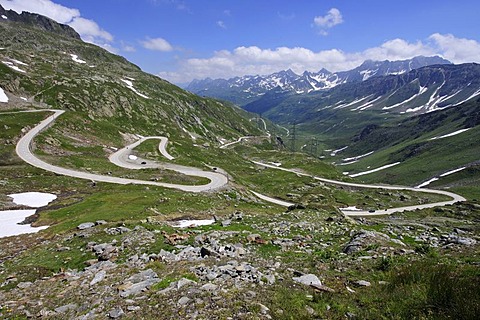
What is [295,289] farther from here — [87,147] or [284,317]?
[87,147]

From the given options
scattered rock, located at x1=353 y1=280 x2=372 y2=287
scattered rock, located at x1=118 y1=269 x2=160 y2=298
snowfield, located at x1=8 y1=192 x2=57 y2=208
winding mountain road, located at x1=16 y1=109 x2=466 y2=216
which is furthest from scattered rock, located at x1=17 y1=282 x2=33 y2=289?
winding mountain road, located at x1=16 y1=109 x2=466 y2=216

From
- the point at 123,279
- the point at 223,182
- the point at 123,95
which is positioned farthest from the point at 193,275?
the point at 123,95

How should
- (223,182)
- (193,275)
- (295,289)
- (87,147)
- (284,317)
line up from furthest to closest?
1. (87,147)
2. (223,182)
3. (193,275)
4. (295,289)
5. (284,317)

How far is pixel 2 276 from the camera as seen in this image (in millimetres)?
21219

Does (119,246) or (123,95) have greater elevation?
(123,95)

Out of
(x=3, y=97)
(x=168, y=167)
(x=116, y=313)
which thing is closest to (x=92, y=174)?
(x=168, y=167)

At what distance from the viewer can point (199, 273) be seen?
54.9 ft

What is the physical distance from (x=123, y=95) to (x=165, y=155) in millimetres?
99300

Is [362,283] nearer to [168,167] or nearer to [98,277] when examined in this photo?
[98,277]

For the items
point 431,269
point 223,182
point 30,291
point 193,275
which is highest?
point 431,269

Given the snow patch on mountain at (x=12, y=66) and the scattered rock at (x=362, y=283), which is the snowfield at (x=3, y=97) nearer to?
the snow patch on mountain at (x=12, y=66)

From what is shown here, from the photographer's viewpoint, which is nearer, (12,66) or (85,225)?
(85,225)

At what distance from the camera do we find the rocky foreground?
13258mm

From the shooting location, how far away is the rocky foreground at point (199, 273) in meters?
13.3
